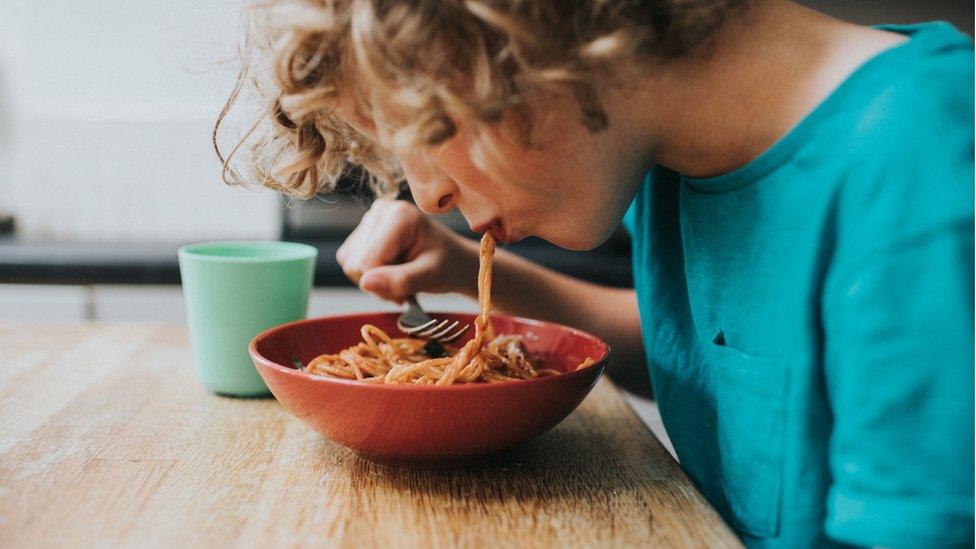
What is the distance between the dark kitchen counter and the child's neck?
52.3 inches

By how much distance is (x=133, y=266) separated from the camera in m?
2.12

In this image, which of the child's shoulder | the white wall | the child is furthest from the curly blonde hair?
the white wall

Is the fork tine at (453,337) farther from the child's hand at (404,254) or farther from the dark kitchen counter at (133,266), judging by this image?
the dark kitchen counter at (133,266)

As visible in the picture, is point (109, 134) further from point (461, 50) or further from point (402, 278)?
point (461, 50)

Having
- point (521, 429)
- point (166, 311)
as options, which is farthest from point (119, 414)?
point (166, 311)

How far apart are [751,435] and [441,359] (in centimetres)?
31

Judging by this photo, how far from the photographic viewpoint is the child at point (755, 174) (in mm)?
585

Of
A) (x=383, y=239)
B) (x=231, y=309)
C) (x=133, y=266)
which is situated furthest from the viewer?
(x=133, y=266)

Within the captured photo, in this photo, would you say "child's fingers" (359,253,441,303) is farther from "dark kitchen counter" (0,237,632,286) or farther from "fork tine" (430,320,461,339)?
"dark kitchen counter" (0,237,632,286)

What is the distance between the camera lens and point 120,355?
1068mm

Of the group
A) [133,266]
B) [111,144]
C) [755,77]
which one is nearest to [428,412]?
[755,77]

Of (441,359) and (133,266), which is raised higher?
(441,359)

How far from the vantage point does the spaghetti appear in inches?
31.1

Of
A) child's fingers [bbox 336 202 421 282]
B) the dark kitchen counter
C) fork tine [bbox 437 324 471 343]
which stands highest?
child's fingers [bbox 336 202 421 282]
